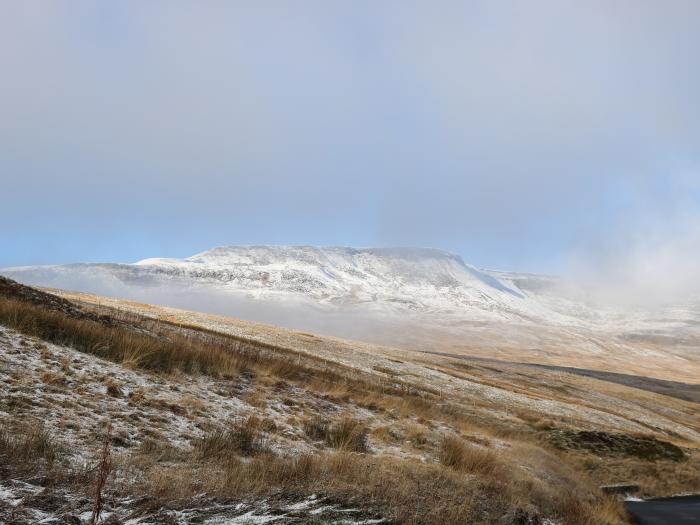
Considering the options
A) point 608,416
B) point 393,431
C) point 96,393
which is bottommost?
point 608,416

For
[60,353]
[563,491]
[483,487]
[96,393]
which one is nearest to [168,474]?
[96,393]

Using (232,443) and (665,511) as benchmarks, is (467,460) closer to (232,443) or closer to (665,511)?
(232,443)

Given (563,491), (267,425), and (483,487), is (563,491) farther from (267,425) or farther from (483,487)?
(267,425)

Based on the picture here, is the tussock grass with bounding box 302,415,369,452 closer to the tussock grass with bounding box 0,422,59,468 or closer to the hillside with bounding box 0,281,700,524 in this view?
the hillside with bounding box 0,281,700,524

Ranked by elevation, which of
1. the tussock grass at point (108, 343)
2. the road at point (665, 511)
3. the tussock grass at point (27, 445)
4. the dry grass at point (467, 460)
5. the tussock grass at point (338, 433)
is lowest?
the road at point (665, 511)

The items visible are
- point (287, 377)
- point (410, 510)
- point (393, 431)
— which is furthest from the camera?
point (287, 377)

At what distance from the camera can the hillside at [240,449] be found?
322 inches

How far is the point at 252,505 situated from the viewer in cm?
836

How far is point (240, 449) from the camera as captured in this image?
38.9ft

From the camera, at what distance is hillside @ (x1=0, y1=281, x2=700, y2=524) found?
8.19 m

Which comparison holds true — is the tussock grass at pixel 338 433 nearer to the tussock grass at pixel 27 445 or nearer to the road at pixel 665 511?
the tussock grass at pixel 27 445

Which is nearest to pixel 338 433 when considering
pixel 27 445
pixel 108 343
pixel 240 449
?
pixel 240 449

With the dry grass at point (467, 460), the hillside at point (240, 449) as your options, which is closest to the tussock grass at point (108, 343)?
the hillside at point (240, 449)

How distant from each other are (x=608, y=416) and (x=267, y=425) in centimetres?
4505
